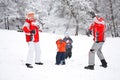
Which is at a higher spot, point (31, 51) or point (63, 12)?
point (63, 12)

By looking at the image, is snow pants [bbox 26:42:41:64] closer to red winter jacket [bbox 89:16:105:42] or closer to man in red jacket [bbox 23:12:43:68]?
man in red jacket [bbox 23:12:43:68]

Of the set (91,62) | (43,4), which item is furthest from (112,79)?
(43,4)

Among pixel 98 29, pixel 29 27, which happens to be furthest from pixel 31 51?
pixel 98 29

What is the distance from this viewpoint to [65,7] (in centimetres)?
4494

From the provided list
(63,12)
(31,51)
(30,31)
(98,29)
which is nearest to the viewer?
(31,51)

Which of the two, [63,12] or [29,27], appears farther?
[63,12]

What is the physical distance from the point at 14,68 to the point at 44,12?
37019mm

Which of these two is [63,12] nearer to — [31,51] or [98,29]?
[98,29]

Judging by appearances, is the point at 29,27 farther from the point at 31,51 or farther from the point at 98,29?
the point at 98,29

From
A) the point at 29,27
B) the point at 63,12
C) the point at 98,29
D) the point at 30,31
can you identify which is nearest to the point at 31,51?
the point at 30,31

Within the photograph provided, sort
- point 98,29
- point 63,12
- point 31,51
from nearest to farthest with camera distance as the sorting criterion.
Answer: point 31,51
point 98,29
point 63,12

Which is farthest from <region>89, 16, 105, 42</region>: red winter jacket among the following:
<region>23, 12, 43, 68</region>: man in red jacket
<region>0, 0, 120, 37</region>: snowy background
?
<region>0, 0, 120, 37</region>: snowy background

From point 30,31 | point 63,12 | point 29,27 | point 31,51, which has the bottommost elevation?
point 31,51

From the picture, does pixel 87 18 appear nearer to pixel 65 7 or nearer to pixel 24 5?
pixel 65 7
